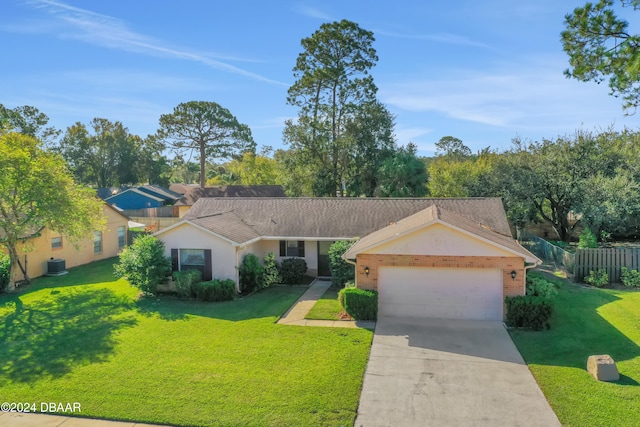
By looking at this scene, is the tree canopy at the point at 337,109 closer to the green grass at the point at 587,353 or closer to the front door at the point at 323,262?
the front door at the point at 323,262

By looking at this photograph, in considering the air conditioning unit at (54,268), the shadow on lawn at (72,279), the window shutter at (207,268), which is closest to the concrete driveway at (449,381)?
the window shutter at (207,268)

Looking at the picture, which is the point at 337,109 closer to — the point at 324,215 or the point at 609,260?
the point at 324,215

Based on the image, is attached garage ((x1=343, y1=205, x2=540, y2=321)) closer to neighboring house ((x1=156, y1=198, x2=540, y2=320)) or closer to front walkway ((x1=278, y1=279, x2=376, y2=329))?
neighboring house ((x1=156, y1=198, x2=540, y2=320))

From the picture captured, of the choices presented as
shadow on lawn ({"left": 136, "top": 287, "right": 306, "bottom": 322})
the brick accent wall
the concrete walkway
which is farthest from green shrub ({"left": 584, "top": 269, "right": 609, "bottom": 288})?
the concrete walkway

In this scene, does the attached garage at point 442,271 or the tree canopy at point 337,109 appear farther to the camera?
the tree canopy at point 337,109

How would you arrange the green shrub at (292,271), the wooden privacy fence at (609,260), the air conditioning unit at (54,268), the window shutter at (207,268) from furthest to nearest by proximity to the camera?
the air conditioning unit at (54,268), the green shrub at (292,271), the wooden privacy fence at (609,260), the window shutter at (207,268)

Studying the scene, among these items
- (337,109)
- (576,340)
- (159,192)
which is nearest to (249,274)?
(576,340)

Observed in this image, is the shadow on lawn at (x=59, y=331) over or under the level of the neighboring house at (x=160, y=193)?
under
